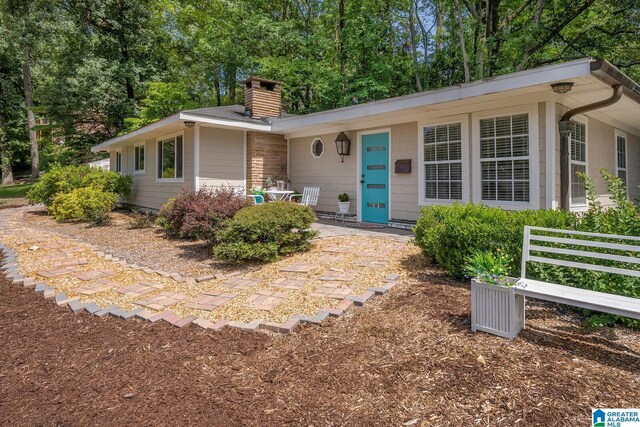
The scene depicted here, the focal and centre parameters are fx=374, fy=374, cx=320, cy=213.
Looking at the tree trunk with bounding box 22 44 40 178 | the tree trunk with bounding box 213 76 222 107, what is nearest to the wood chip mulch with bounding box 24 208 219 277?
the tree trunk with bounding box 213 76 222 107

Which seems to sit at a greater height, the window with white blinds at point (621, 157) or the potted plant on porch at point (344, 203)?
the window with white blinds at point (621, 157)

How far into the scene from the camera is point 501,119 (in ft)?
20.7

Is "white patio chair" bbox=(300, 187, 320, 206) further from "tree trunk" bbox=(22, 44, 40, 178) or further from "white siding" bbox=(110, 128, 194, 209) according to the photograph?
"tree trunk" bbox=(22, 44, 40, 178)

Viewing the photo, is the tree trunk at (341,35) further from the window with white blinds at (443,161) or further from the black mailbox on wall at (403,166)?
the window with white blinds at (443,161)

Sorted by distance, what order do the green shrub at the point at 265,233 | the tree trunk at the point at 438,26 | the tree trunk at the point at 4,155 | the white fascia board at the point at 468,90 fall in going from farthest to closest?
the tree trunk at the point at 4,155 → the tree trunk at the point at 438,26 → the green shrub at the point at 265,233 → the white fascia board at the point at 468,90

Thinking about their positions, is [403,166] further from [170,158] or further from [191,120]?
[170,158]

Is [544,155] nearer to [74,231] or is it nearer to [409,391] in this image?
[409,391]

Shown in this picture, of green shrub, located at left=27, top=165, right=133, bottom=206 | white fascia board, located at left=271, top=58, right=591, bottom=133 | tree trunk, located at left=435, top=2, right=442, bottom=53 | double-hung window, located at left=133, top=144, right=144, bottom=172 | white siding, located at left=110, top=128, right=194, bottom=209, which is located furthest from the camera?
tree trunk, located at left=435, top=2, right=442, bottom=53

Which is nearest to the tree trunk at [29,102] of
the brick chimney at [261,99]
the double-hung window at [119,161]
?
the double-hung window at [119,161]

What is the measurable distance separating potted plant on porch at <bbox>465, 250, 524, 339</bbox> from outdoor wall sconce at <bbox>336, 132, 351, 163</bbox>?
618cm

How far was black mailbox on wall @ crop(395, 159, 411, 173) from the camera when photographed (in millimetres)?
7574

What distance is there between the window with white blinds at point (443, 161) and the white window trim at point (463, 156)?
58mm

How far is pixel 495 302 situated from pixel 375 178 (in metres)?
5.85

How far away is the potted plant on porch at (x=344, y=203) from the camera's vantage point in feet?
28.7
